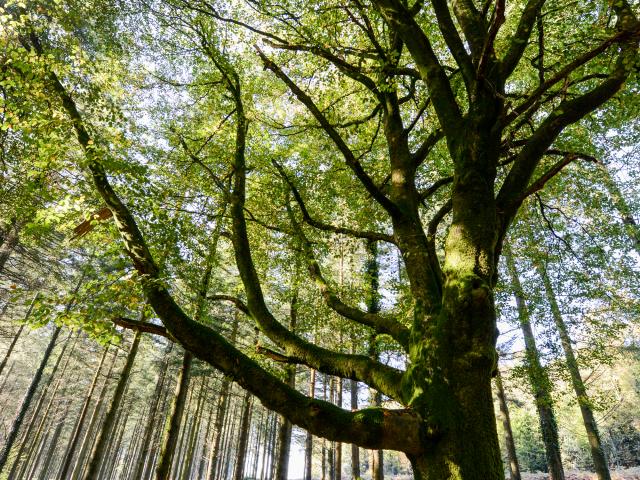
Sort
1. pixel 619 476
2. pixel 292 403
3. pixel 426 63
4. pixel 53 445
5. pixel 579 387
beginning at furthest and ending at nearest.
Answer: pixel 53 445 < pixel 619 476 < pixel 579 387 < pixel 426 63 < pixel 292 403

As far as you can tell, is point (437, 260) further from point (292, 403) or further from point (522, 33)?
point (522, 33)

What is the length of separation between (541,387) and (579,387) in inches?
59.1

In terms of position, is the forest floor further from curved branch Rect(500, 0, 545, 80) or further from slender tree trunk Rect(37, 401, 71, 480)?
slender tree trunk Rect(37, 401, 71, 480)

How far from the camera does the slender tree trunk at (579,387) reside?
39.3 feet

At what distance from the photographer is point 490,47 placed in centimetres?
333

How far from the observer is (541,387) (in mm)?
11703

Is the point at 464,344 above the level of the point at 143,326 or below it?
below

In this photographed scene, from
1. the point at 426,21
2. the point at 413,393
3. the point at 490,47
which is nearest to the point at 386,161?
the point at 426,21

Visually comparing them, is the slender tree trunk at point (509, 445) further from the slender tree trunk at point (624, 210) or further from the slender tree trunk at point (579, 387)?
the slender tree trunk at point (624, 210)

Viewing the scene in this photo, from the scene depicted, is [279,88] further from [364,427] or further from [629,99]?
[364,427]

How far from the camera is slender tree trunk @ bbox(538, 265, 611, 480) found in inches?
471

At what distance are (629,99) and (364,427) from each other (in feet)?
17.2

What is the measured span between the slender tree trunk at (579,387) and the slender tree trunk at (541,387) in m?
0.90

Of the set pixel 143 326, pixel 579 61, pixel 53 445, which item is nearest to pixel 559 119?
pixel 579 61
